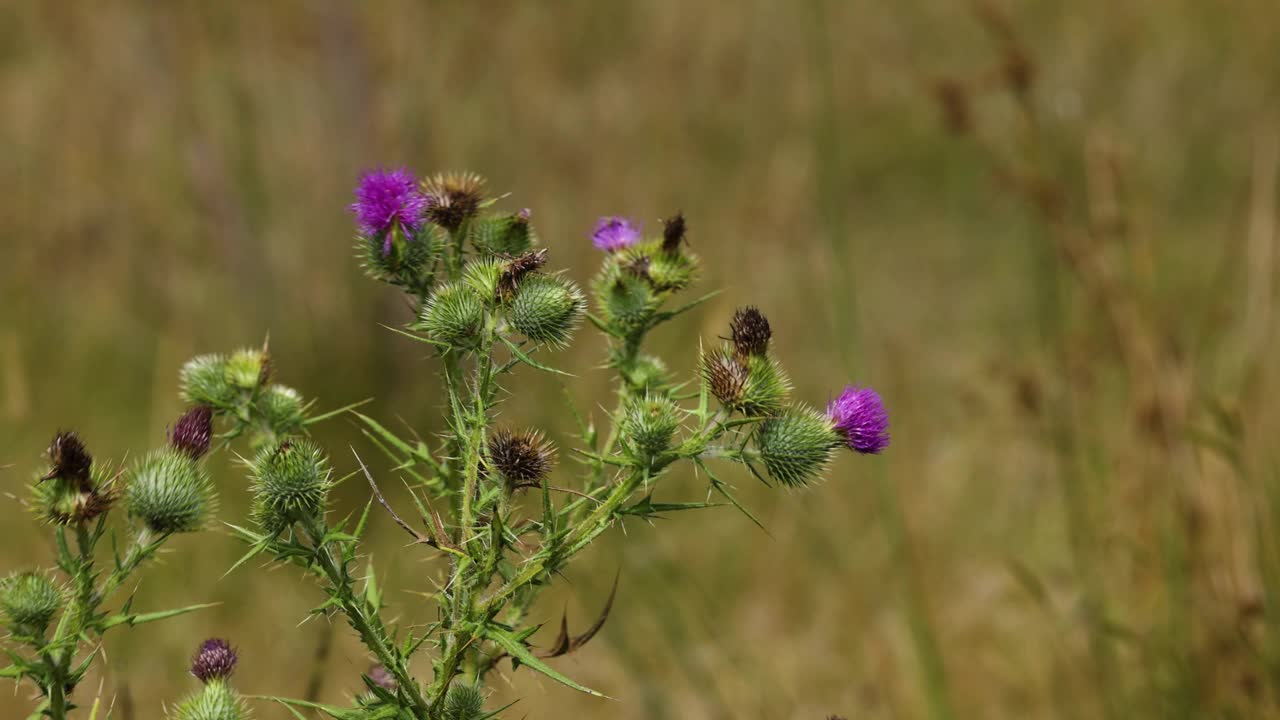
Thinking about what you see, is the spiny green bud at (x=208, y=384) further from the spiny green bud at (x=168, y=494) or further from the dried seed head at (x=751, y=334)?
the dried seed head at (x=751, y=334)

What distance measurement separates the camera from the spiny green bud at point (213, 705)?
1259mm

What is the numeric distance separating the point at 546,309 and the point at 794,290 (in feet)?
17.0

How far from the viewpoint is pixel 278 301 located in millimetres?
5469

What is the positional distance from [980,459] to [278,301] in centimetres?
336

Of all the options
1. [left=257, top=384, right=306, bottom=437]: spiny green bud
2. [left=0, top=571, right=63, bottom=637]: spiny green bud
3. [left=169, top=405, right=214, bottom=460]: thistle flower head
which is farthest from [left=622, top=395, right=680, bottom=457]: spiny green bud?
[left=0, top=571, right=63, bottom=637]: spiny green bud

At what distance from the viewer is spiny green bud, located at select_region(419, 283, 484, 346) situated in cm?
135

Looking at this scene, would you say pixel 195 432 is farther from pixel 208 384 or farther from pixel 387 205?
pixel 387 205

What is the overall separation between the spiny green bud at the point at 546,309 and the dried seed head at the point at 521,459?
0.14 metres

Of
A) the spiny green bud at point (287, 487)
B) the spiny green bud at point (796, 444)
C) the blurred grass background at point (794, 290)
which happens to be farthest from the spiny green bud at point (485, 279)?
the blurred grass background at point (794, 290)

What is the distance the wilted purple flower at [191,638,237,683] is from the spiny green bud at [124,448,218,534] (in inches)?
5.7

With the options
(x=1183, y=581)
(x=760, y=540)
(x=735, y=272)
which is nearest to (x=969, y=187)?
(x=735, y=272)

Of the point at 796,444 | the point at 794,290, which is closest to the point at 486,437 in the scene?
the point at 796,444

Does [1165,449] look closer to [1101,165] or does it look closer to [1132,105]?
[1101,165]

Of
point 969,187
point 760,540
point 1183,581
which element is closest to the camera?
point 1183,581
